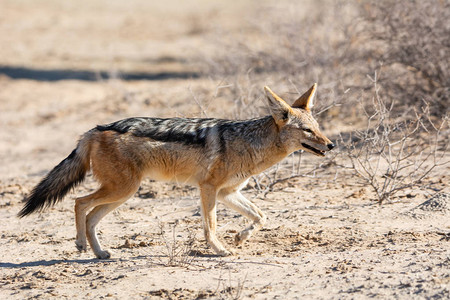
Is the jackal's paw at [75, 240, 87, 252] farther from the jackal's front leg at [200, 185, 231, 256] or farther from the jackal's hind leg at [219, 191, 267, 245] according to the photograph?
the jackal's hind leg at [219, 191, 267, 245]

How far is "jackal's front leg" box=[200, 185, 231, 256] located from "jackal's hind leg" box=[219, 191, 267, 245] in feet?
0.77

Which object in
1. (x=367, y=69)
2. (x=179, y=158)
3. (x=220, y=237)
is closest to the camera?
(x=179, y=158)

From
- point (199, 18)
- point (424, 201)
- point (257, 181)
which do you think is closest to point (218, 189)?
point (257, 181)

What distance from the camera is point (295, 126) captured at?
20.9ft

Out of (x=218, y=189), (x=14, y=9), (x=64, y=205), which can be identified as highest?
(x=14, y=9)

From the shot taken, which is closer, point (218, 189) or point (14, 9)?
point (218, 189)

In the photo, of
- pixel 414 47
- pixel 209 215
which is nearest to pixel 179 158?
pixel 209 215

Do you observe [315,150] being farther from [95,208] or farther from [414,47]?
[414,47]

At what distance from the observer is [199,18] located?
74.2ft

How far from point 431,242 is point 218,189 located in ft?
6.37

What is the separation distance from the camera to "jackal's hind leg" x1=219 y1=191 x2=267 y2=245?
21.2 feet

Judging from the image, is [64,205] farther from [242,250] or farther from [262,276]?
[262,276]

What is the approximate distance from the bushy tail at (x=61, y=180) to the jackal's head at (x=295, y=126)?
1.78 meters

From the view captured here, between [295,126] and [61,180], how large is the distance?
2.20 meters
